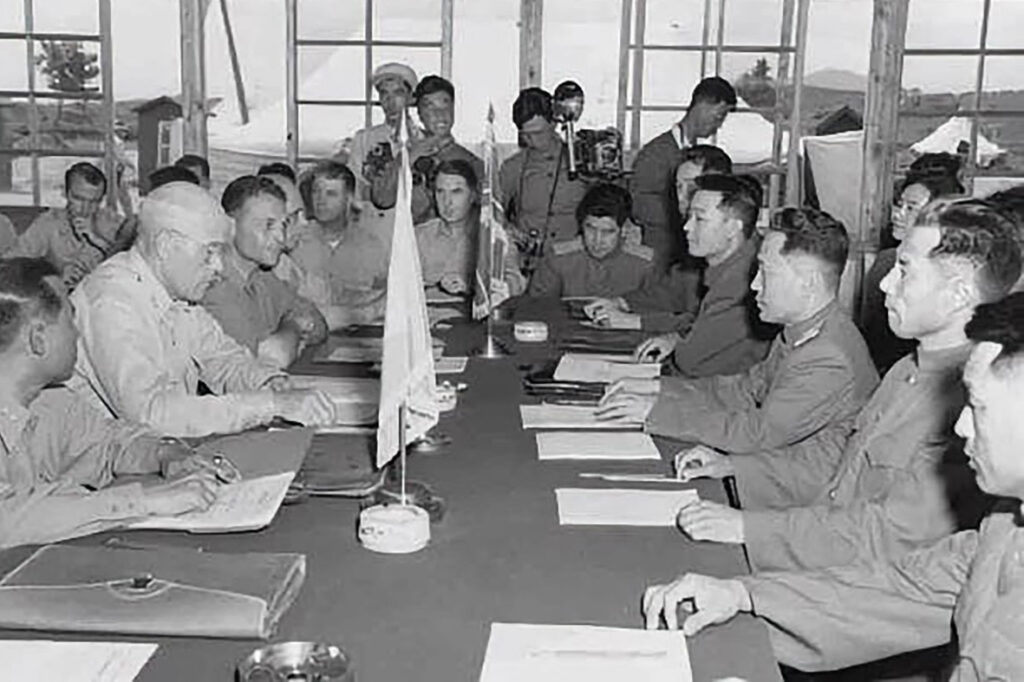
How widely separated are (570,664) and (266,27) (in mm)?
5918

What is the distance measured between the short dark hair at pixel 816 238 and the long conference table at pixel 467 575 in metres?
0.88

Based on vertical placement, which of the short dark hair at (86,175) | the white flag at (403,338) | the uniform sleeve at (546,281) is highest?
the white flag at (403,338)

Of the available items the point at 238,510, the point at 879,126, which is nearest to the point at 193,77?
the point at 879,126

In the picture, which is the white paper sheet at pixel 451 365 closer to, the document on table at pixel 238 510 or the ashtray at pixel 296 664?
the document on table at pixel 238 510

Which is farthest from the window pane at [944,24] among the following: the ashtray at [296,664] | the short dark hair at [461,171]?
the ashtray at [296,664]

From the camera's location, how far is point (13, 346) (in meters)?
2.56

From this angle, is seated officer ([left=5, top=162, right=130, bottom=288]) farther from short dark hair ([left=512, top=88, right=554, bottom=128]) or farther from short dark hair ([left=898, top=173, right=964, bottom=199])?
short dark hair ([left=898, top=173, right=964, bottom=199])

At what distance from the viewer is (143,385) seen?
309 cm

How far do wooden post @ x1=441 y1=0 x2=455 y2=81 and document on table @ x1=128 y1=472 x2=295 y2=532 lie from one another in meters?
4.90

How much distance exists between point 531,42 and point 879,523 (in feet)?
16.1

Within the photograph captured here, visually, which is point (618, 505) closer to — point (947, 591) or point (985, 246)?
point (947, 591)

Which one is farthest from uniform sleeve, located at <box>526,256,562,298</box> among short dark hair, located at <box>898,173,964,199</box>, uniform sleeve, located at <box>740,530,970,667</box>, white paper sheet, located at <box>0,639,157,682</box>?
white paper sheet, located at <box>0,639,157,682</box>

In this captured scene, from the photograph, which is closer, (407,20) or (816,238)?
(816,238)

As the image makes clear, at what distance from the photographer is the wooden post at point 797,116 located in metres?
6.96
